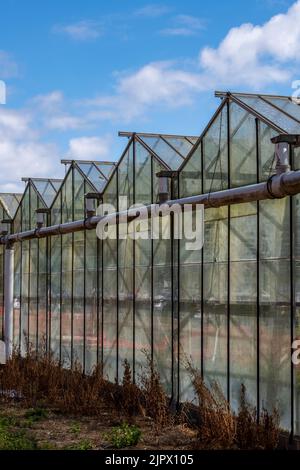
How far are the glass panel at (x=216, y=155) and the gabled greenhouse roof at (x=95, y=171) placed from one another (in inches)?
210

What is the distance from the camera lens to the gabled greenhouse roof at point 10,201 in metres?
23.5

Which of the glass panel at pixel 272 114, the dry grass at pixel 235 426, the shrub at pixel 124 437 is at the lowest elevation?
the shrub at pixel 124 437

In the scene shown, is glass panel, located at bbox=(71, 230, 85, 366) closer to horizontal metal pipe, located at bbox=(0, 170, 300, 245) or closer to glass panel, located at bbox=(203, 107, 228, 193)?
horizontal metal pipe, located at bbox=(0, 170, 300, 245)

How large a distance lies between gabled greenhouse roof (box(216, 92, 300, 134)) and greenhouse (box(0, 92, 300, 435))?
2cm

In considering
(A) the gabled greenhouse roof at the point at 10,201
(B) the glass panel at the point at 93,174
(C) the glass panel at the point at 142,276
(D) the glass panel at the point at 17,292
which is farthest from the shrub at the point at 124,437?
(A) the gabled greenhouse roof at the point at 10,201

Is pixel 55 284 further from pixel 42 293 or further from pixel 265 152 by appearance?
pixel 265 152

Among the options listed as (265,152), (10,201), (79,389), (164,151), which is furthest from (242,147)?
(10,201)

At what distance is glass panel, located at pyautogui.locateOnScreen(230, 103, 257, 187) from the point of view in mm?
11203

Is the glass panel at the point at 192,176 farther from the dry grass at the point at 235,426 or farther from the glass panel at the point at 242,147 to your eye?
the dry grass at the point at 235,426

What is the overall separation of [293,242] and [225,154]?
2474 millimetres

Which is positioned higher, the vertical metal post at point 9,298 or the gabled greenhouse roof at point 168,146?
the gabled greenhouse roof at point 168,146

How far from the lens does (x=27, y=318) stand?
2044 cm

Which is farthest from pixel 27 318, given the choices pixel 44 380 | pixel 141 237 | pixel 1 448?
pixel 1 448
